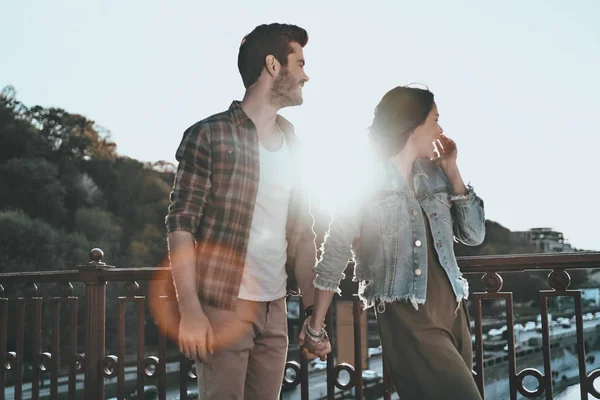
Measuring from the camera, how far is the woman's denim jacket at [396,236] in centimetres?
252

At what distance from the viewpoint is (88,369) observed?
14.8 ft

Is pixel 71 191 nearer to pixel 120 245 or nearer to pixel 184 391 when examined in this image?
pixel 120 245

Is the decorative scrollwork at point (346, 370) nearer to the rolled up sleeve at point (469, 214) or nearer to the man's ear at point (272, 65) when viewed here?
the rolled up sleeve at point (469, 214)

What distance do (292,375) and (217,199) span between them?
193 cm

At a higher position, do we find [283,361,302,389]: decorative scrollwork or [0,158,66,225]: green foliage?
[0,158,66,225]: green foliage

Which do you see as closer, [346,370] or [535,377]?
[535,377]

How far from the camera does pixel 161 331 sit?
3.81 m

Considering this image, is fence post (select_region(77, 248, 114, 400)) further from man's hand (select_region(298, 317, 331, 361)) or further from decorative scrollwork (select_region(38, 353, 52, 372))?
man's hand (select_region(298, 317, 331, 361))

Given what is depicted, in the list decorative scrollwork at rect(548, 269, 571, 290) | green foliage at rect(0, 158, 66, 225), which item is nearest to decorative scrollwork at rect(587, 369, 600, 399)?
decorative scrollwork at rect(548, 269, 571, 290)

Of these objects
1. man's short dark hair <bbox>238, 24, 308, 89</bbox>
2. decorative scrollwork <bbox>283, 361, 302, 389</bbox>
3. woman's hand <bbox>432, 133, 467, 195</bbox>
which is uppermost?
man's short dark hair <bbox>238, 24, 308, 89</bbox>

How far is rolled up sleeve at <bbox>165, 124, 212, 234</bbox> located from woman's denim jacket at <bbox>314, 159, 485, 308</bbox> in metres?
0.55

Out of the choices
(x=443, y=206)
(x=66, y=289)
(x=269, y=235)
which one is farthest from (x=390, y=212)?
(x=66, y=289)

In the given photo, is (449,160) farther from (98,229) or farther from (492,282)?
(98,229)

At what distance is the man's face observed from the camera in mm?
2664
